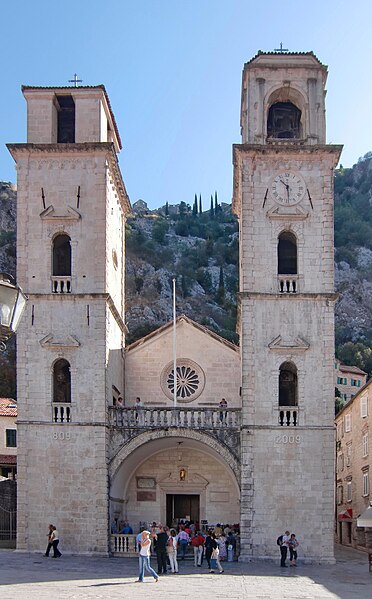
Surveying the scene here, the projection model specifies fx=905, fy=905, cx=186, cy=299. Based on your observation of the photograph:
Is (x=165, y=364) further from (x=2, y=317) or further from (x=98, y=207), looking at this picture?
(x=2, y=317)

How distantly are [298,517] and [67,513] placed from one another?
23.8 feet

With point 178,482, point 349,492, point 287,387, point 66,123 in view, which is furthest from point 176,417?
point 349,492

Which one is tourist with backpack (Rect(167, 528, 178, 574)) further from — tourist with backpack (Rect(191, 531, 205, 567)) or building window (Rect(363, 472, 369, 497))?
building window (Rect(363, 472, 369, 497))

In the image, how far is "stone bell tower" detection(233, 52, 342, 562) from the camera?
2839 centimetres

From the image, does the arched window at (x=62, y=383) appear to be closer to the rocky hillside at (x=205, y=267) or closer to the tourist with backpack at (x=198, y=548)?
the tourist with backpack at (x=198, y=548)

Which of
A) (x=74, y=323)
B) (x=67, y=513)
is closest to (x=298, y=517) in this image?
(x=67, y=513)

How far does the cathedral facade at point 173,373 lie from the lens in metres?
28.6

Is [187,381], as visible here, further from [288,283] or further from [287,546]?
[287,546]

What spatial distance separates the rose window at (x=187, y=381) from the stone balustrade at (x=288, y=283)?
16.2ft

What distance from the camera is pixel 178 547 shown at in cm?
2889

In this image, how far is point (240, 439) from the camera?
2912cm

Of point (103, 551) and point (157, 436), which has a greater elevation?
point (157, 436)

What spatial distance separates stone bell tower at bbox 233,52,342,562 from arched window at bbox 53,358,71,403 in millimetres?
6006

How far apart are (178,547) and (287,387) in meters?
6.48
